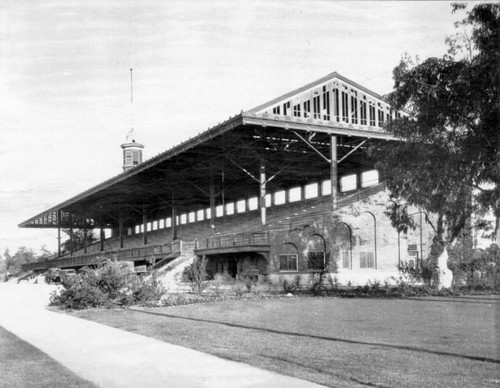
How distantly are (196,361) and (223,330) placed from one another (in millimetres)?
4380

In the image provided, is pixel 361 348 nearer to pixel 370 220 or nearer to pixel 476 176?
pixel 476 176

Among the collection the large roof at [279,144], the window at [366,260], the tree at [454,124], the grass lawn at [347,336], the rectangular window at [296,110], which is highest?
the rectangular window at [296,110]

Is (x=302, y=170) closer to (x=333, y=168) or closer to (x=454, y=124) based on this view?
(x=333, y=168)

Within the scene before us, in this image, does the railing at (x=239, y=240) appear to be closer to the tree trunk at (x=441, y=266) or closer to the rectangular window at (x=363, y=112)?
the tree trunk at (x=441, y=266)

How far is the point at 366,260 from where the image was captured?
36219mm

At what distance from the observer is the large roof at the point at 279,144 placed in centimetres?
3481

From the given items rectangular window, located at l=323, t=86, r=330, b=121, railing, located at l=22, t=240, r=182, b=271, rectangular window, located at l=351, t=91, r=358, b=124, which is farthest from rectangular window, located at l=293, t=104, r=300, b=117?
railing, located at l=22, t=240, r=182, b=271

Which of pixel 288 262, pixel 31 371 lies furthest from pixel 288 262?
pixel 31 371

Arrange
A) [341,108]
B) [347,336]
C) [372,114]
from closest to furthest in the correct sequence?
[347,336], [341,108], [372,114]

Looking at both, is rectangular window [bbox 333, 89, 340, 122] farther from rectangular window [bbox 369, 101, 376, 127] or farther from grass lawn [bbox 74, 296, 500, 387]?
grass lawn [bbox 74, 296, 500, 387]

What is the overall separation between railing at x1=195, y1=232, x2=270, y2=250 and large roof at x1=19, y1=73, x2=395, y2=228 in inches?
180

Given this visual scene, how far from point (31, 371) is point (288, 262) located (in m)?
25.2

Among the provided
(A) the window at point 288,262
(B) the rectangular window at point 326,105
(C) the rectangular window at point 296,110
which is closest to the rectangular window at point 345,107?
(B) the rectangular window at point 326,105

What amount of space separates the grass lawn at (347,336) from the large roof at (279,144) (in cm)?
1544
